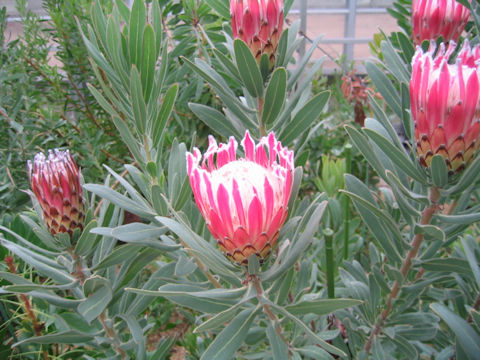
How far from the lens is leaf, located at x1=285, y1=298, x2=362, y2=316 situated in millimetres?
506

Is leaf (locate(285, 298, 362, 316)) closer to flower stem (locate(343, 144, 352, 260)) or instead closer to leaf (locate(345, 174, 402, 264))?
leaf (locate(345, 174, 402, 264))

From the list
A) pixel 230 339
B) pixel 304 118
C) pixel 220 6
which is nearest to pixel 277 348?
pixel 230 339

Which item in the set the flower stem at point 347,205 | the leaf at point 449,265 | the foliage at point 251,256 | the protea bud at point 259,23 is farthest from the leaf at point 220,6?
the leaf at point 449,265

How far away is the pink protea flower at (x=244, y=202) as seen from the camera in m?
0.46

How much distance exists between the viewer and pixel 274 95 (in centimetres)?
65

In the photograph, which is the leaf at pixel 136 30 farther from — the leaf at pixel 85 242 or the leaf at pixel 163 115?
the leaf at pixel 85 242

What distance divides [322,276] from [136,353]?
651mm

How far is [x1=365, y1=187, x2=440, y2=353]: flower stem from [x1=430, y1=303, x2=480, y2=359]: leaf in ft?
0.56

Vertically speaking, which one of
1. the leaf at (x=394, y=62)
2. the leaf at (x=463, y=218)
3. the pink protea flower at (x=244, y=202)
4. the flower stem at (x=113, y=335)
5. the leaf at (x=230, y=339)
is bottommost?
the flower stem at (x=113, y=335)

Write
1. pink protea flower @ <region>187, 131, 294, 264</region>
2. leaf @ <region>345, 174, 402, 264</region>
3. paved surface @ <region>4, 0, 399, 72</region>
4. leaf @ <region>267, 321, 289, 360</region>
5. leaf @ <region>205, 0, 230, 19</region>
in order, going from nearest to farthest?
pink protea flower @ <region>187, 131, 294, 264</region> → leaf @ <region>267, 321, 289, 360</region> → leaf @ <region>345, 174, 402, 264</region> → leaf @ <region>205, 0, 230, 19</region> → paved surface @ <region>4, 0, 399, 72</region>

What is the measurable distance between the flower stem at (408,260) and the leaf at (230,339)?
1.04 feet

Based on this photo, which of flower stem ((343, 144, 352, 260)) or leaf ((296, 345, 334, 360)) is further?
flower stem ((343, 144, 352, 260))

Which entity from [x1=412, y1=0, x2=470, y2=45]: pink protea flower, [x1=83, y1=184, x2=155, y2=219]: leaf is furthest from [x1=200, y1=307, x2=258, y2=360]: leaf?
[x1=412, y1=0, x2=470, y2=45]: pink protea flower

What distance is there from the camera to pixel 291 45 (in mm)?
750
